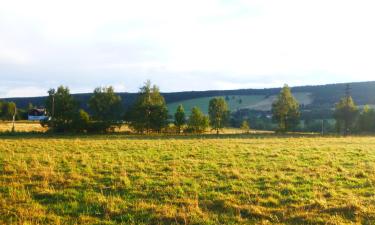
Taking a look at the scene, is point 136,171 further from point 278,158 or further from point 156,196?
point 278,158

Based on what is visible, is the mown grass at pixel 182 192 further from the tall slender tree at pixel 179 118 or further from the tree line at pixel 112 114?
the tall slender tree at pixel 179 118

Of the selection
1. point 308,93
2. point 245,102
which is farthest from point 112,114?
point 308,93

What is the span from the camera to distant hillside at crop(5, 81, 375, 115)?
154000mm

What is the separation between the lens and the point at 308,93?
171 meters

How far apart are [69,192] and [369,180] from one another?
11416 millimetres

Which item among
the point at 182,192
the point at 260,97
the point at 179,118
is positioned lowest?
the point at 182,192

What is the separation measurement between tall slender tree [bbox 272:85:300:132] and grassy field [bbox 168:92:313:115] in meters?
73.2

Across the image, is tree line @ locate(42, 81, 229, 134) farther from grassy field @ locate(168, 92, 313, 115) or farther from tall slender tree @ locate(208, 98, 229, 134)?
grassy field @ locate(168, 92, 313, 115)

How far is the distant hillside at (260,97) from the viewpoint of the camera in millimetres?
154000

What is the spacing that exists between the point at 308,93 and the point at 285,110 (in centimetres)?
9488

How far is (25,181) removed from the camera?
15.4 m

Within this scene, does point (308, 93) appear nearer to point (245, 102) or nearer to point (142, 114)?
point (245, 102)

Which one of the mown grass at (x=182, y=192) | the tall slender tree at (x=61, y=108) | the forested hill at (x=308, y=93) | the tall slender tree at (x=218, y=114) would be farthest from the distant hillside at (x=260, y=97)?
the mown grass at (x=182, y=192)

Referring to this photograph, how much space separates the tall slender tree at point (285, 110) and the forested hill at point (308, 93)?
69.5 meters
